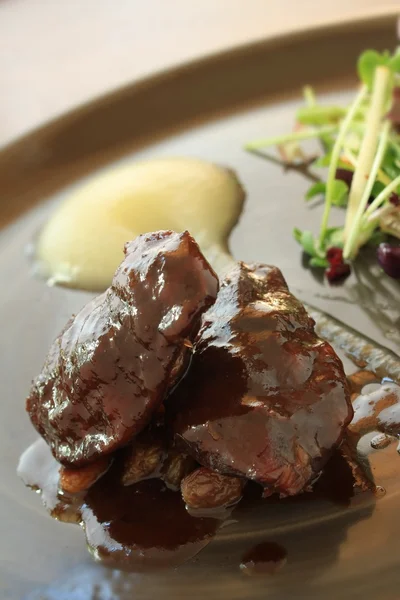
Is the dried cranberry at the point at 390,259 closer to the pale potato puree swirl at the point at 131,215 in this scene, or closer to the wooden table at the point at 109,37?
the pale potato puree swirl at the point at 131,215

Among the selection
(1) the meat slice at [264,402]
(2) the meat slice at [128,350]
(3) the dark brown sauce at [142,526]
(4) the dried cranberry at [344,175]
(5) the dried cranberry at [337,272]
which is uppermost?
(2) the meat slice at [128,350]

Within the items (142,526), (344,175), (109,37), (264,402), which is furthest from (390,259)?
(109,37)

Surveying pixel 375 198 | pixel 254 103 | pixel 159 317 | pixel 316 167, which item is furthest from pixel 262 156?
pixel 159 317

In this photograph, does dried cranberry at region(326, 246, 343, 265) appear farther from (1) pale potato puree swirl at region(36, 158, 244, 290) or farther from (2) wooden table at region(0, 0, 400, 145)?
(2) wooden table at region(0, 0, 400, 145)

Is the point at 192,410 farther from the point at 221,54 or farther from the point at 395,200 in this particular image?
the point at 221,54

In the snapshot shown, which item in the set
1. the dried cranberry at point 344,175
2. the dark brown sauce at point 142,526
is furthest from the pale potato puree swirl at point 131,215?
the dark brown sauce at point 142,526

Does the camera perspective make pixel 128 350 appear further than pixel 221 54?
No

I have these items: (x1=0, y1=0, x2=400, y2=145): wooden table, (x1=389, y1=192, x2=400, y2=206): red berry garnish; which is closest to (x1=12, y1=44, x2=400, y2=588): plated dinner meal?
(x1=389, y1=192, x2=400, y2=206): red berry garnish
